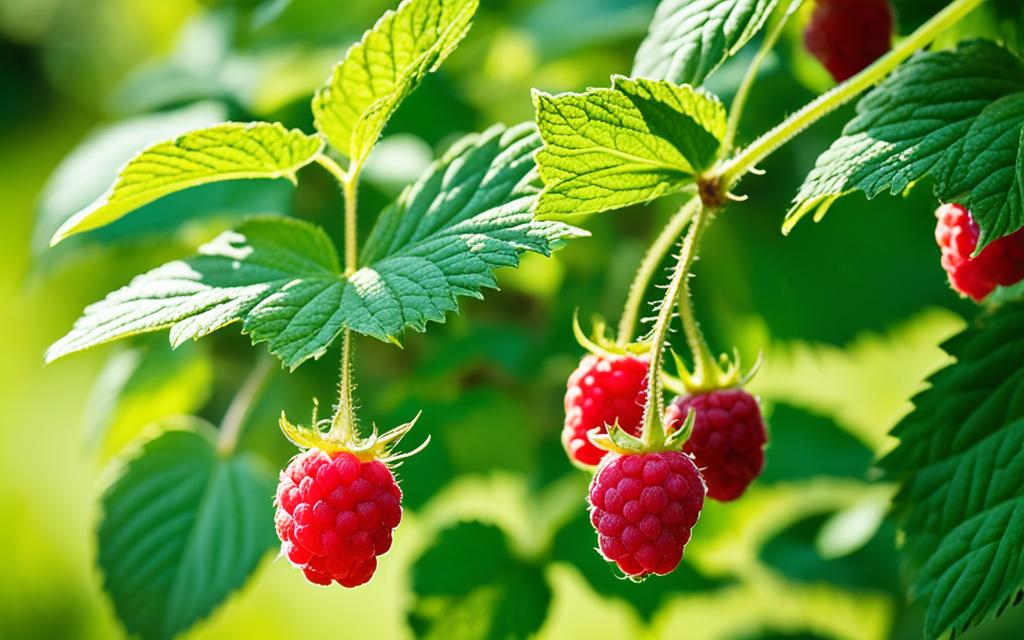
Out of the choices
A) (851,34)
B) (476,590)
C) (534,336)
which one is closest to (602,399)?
(851,34)

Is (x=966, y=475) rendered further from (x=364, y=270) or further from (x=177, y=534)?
(x=177, y=534)

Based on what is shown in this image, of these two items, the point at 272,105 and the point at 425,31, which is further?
the point at 272,105

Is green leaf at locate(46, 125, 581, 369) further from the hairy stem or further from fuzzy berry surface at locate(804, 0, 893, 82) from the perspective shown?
the hairy stem

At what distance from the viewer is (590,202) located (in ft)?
2.06

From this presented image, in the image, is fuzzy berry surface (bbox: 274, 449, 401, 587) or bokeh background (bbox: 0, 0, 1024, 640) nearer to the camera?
fuzzy berry surface (bbox: 274, 449, 401, 587)

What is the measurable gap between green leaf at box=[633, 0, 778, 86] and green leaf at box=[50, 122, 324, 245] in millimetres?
200

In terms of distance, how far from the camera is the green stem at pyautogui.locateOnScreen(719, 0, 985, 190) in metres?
0.64

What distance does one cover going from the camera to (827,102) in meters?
0.65

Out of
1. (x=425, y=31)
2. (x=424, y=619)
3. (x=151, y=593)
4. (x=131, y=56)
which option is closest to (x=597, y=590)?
(x=424, y=619)

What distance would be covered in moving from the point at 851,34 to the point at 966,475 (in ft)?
0.95

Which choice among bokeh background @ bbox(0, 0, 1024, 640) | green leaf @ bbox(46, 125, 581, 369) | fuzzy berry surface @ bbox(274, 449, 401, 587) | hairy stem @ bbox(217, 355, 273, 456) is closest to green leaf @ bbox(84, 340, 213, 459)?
bokeh background @ bbox(0, 0, 1024, 640)

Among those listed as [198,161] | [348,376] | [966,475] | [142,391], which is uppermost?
[198,161]

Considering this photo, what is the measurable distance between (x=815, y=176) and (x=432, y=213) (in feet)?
0.71

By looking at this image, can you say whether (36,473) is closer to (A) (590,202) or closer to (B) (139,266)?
(B) (139,266)
